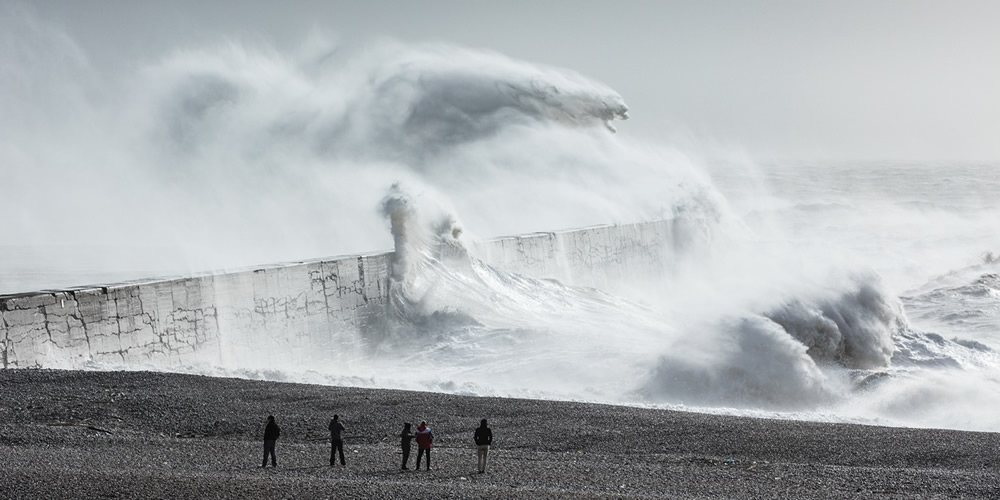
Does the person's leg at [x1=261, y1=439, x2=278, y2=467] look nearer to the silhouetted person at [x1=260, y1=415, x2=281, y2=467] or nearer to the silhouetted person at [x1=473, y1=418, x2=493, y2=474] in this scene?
the silhouetted person at [x1=260, y1=415, x2=281, y2=467]

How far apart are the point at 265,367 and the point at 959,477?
7.77m

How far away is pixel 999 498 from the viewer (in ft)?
20.8

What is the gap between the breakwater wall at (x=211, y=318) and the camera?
390 inches

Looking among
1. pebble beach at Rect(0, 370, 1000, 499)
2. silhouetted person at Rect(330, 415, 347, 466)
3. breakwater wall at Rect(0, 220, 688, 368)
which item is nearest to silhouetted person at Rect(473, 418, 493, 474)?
pebble beach at Rect(0, 370, 1000, 499)

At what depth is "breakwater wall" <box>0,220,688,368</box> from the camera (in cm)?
991

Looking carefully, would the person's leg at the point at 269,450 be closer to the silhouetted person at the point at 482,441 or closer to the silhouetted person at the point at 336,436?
the silhouetted person at the point at 336,436

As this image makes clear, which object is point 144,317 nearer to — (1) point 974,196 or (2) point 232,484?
(2) point 232,484

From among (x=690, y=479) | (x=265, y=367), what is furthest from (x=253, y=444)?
(x=265, y=367)

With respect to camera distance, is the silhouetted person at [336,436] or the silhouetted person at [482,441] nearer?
the silhouetted person at [482,441]

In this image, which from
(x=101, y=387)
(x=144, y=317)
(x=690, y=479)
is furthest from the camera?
(x=144, y=317)

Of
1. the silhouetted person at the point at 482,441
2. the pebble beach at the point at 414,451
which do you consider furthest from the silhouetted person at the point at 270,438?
the silhouetted person at the point at 482,441

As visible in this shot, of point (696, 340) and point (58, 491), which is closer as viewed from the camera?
point (58, 491)

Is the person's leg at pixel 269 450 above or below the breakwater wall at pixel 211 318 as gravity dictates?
below

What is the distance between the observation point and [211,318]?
38.0 ft
